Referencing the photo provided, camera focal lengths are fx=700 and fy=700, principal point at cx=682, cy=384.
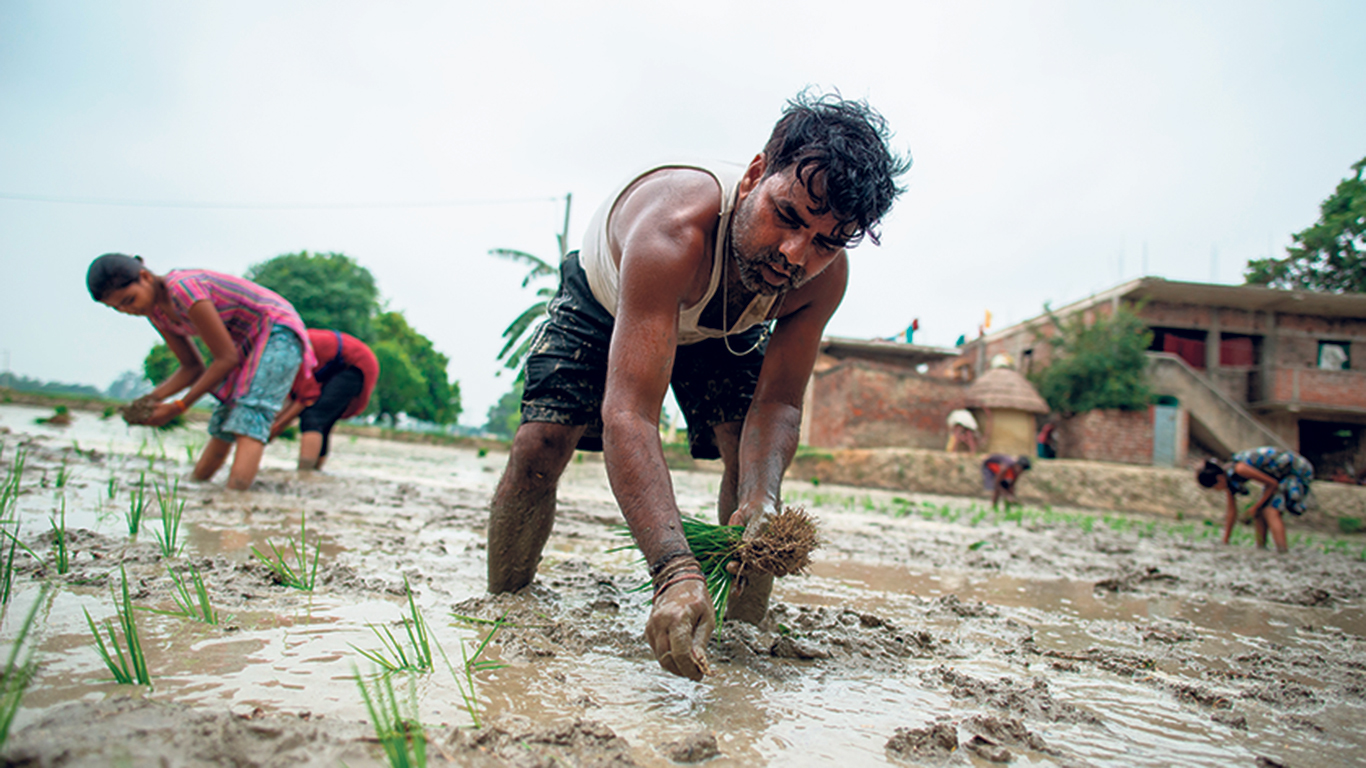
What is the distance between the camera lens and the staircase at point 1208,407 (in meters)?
19.0

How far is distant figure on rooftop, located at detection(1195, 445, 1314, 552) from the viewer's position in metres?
6.59

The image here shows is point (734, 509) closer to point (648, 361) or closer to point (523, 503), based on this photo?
point (523, 503)

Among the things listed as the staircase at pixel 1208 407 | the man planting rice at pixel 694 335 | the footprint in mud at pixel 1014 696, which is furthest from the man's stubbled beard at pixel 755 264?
the staircase at pixel 1208 407

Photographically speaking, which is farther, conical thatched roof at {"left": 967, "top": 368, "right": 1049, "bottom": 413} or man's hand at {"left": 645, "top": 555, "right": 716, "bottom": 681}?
conical thatched roof at {"left": 967, "top": 368, "right": 1049, "bottom": 413}

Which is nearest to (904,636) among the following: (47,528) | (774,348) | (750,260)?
(774,348)

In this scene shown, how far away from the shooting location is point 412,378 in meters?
35.5

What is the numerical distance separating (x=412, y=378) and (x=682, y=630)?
36.9m

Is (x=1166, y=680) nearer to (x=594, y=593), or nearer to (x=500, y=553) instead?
(x=594, y=593)

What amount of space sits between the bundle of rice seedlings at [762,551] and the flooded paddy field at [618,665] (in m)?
0.19

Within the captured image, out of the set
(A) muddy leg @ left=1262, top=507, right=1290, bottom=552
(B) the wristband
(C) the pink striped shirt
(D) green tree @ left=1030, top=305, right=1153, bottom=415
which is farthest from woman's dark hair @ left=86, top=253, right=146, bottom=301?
(D) green tree @ left=1030, top=305, right=1153, bottom=415

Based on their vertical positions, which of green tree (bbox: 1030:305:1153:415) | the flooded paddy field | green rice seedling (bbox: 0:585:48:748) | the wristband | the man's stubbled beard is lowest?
the flooded paddy field

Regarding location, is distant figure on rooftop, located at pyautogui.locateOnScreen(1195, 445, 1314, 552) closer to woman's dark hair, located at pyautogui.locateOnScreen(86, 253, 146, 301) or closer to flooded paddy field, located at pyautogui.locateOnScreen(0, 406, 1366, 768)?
flooded paddy field, located at pyautogui.locateOnScreen(0, 406, 1366, 768)

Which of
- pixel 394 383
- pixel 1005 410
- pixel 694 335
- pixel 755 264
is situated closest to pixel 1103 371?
pixel 1005 410

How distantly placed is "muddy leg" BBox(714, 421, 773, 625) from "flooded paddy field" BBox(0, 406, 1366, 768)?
7 centimetres
